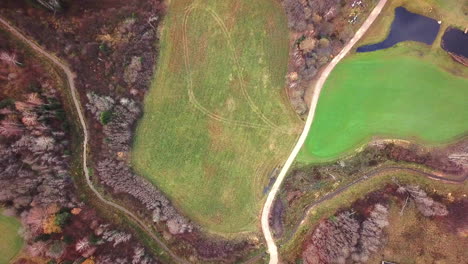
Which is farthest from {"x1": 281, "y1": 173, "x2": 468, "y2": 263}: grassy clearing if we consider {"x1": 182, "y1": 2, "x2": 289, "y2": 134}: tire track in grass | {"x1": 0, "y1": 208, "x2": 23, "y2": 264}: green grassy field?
{"x1": 0, "y1": 208, "x2": 23, "y2": 264}: green grassy field

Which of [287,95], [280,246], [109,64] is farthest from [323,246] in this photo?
[109,64]

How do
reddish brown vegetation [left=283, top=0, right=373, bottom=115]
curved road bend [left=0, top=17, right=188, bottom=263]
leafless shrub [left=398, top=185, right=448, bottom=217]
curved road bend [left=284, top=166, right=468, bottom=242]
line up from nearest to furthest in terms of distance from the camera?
curved road bend [left=0, top=17, right=188, bottom=263], leafless shrub [left=398, top=185, right=448, bottom=217], reddish brown vegetation [left=283, top=0, right=373, bottom=115], curved road bend [left=284, top=166, right=468, bottom=242]

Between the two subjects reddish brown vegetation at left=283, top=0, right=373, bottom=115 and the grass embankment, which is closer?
reddish brown vegetation at left=283, top=0, right=373, bottom=115

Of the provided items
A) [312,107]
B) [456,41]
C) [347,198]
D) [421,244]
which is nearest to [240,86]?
[312,107]

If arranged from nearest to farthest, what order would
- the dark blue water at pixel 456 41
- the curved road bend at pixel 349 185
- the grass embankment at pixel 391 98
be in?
the curved road bend at pixel 349 185 < the dark blue water at pixel 456 41 < the grass embankment at pixel 391 98

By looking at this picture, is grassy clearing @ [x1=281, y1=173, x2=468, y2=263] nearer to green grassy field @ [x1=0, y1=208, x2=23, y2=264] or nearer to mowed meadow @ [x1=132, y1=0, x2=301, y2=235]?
mowed meadow @ [x1=132, y1=0, x2=301, y2=235]

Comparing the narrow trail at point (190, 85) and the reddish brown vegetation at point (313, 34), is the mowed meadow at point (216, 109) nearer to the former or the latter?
the narrow trail at point (190, 85)

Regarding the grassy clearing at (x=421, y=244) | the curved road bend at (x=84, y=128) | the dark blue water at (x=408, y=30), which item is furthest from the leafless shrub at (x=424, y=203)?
the curved road bend at (x=84, y=128)
